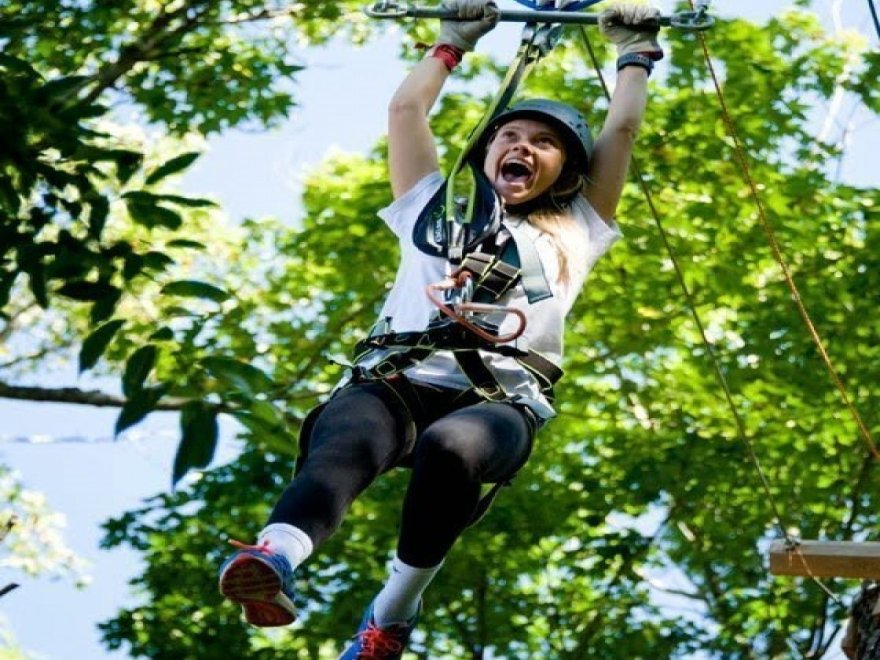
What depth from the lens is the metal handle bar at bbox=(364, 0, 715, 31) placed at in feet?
12.3

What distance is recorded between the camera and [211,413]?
329 cm

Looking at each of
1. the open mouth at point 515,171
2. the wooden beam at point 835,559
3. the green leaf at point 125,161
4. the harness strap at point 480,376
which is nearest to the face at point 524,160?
the open mouth at point 515,171

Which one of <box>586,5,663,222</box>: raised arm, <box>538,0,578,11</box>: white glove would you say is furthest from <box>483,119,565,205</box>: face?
<box>538,0,578,11</box>: white glove

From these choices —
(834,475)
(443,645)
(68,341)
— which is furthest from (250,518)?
(68,341)

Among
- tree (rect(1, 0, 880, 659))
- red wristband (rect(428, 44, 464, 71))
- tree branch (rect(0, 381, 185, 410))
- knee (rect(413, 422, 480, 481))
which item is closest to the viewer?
knee (rect(413, 422, 480, 481))

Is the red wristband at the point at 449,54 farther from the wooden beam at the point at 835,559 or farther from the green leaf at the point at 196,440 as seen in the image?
the wooden beam at the point at 835,559

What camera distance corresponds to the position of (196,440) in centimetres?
323

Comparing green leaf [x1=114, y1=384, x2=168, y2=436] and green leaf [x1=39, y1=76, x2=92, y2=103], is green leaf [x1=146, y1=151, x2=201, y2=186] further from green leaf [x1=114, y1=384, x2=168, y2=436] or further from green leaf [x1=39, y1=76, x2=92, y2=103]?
green leaf [x1=114, y1=384, x2=168, y2=436]

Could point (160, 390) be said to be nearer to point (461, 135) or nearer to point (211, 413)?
point (211, 413)

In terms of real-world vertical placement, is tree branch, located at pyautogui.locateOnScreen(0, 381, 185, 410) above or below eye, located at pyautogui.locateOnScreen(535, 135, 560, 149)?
below

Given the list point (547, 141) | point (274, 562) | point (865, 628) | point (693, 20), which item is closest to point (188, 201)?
point (547, 141)

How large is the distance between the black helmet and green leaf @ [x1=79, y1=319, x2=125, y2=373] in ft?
3.27

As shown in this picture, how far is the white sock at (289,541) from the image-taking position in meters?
3.12

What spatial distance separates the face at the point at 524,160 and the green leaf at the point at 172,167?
72 cm
